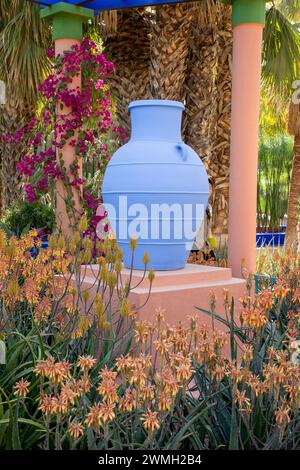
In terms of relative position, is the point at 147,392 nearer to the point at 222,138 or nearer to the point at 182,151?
the point at 182,151

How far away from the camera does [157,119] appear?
376 cm

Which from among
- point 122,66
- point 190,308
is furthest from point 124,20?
point 190,308

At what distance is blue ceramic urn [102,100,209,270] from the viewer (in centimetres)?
354

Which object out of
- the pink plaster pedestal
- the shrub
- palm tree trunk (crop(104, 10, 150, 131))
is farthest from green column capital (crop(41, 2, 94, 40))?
the shrub

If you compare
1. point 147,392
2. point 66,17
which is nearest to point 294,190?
point 66,17

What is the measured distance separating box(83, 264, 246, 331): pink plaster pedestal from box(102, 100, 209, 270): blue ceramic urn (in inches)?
7.3

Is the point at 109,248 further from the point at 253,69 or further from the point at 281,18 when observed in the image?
the point at 281,18

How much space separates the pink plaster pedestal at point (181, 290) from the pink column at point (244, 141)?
984 millimetres

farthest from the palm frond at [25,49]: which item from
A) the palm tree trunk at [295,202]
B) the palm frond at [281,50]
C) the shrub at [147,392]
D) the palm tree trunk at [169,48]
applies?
the shrub at [147,392]

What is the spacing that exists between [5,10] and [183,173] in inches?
260

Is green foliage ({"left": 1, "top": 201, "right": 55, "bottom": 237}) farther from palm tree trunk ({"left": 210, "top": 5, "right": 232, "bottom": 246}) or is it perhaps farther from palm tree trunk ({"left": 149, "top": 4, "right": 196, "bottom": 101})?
palm tree trunk ({"left": 210, "top": 5, "right": 232, "bottom": 246})

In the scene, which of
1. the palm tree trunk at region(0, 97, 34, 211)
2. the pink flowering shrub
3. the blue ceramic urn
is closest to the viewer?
the blue ceramic urn

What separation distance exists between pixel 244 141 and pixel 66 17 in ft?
6.97

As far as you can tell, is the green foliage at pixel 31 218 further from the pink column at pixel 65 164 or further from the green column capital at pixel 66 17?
the green column capital at pixel 66 17
